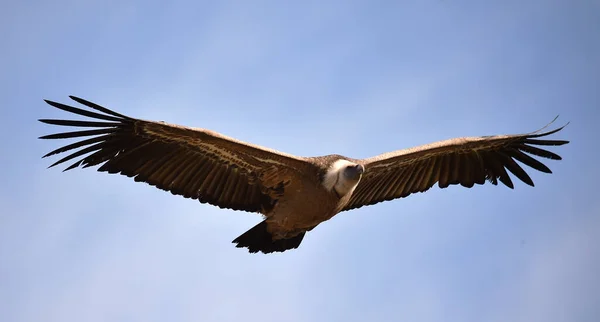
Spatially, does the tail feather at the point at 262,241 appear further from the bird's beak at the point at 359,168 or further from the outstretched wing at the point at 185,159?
the bird's beak at the point at 359,168

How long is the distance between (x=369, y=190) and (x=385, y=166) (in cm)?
46

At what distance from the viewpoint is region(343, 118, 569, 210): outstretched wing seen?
1180cm

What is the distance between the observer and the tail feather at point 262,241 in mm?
11023

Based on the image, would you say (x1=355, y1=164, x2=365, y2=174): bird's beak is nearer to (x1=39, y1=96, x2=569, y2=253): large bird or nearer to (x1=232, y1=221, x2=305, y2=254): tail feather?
(x1=39, y1=96, x2=569, y2=253): large bird

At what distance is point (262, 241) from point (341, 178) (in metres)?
1.33

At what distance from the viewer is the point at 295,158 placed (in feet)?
34.2

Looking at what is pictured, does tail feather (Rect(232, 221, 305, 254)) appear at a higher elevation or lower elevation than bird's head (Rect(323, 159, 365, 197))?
lower

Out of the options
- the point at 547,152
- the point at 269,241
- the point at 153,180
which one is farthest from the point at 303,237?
the point at 547,152

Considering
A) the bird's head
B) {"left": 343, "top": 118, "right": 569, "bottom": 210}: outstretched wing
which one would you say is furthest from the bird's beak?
{"left": 343, "top": 118, "right": 569, "bottom": 210}: outstretched wing

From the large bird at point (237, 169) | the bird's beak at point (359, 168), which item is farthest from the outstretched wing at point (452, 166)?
the bird's beak at point (359, 168)

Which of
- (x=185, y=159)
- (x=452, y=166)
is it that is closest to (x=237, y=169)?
(x=185, y=159)

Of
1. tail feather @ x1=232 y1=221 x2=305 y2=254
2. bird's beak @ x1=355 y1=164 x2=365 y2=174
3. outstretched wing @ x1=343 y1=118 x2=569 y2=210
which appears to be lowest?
tail feather @ x1=232 y1=221 x2=305 y2=254

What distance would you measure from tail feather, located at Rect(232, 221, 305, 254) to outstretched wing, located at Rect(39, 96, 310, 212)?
0.26 meters

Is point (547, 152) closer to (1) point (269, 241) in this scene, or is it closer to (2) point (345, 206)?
(2) point (345, 206)
